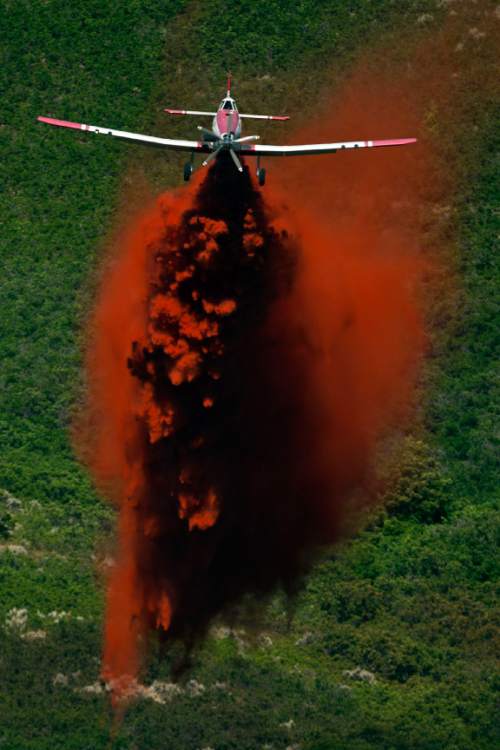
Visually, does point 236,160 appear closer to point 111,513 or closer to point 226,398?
point 226,398

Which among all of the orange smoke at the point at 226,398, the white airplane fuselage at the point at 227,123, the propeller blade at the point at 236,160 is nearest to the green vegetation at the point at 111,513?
the orange smoke at the point at 226,398

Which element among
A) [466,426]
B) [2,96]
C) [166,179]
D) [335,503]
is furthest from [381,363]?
[2,96]

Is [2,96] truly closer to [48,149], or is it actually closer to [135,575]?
[48,149]

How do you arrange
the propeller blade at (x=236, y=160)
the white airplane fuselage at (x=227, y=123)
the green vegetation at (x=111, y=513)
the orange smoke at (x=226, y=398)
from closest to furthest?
the propeller blade at (x=236, y=160) → the white airplane fuselage at (x=227, y=123) → the orange smoke at (x=226, y=398) → the green vegetation at (x=111, y=513)

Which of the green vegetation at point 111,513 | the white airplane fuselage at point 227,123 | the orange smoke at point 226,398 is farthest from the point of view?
the green vegetation at point 111,513

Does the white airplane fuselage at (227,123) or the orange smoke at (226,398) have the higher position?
the white airplane fuselage at (227,123)

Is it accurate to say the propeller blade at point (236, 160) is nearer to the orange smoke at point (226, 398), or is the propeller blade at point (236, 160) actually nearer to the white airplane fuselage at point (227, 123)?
→ the white airplane fuselage at point (227, 123)

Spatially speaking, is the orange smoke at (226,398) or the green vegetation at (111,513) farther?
the green vegetation at (111,513)

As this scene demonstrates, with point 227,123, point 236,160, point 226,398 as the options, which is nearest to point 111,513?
point 226,398

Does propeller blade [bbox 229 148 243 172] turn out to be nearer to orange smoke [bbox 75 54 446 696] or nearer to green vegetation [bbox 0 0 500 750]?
orange smoke [bbox 75 54 446 696]
